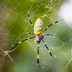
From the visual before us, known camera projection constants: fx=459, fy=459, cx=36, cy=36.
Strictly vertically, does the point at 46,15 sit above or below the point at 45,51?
above

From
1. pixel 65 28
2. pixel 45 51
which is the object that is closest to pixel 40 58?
pixel 45 51

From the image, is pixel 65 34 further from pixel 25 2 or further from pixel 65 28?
pixel 25 2

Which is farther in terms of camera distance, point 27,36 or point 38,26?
point 27,36

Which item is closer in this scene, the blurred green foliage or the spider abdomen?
the spider abdomen

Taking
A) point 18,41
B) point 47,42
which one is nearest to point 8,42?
point 18,41

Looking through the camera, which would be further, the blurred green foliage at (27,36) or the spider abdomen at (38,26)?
the blurred green foliage at (27,36)

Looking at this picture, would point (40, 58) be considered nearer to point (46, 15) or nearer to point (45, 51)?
point (45, 51)
